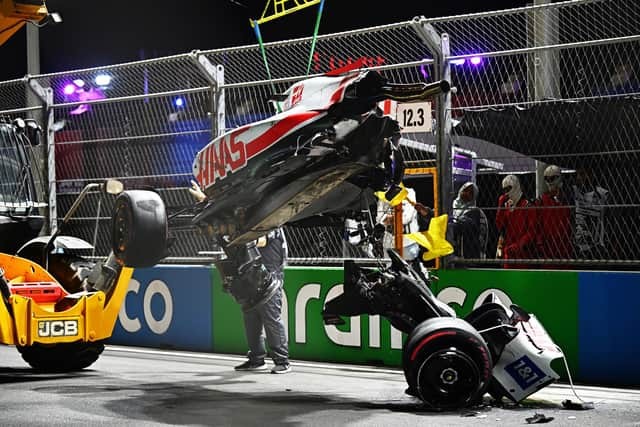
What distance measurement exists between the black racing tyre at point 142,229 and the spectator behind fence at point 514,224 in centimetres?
341

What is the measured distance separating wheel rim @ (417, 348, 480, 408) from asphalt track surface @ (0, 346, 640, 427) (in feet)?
0.38

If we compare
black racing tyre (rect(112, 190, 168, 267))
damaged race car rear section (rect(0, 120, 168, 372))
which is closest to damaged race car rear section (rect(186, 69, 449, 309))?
black racing tyre (rect(112, 190, 168, 267))

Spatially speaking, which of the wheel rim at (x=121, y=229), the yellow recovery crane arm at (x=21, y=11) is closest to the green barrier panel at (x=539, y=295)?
the wheel rim at (x=121, y=229)

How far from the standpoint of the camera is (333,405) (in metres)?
8.19

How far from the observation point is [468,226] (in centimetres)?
1012

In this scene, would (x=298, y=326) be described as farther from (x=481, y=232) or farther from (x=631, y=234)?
(x=631, y=234)

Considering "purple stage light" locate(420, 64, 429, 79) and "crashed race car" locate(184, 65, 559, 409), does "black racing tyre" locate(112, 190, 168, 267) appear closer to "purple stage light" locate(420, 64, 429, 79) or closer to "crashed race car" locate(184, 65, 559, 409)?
"crashed race car" locate(184, 65, 559, 409)

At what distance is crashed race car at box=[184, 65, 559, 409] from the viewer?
757 centimetres

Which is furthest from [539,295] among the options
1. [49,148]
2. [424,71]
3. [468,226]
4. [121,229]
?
[49,148]

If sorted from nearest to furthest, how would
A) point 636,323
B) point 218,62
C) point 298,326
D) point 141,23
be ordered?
point 636,323
point 298,326
point 218,62
point 141,23

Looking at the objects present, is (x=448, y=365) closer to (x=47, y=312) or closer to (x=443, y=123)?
(x=443, y=123)

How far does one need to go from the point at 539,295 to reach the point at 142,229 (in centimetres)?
391

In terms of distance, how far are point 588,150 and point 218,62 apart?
5388mm

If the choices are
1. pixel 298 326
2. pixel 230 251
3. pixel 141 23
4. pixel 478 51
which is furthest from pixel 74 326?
pixel 141 23
